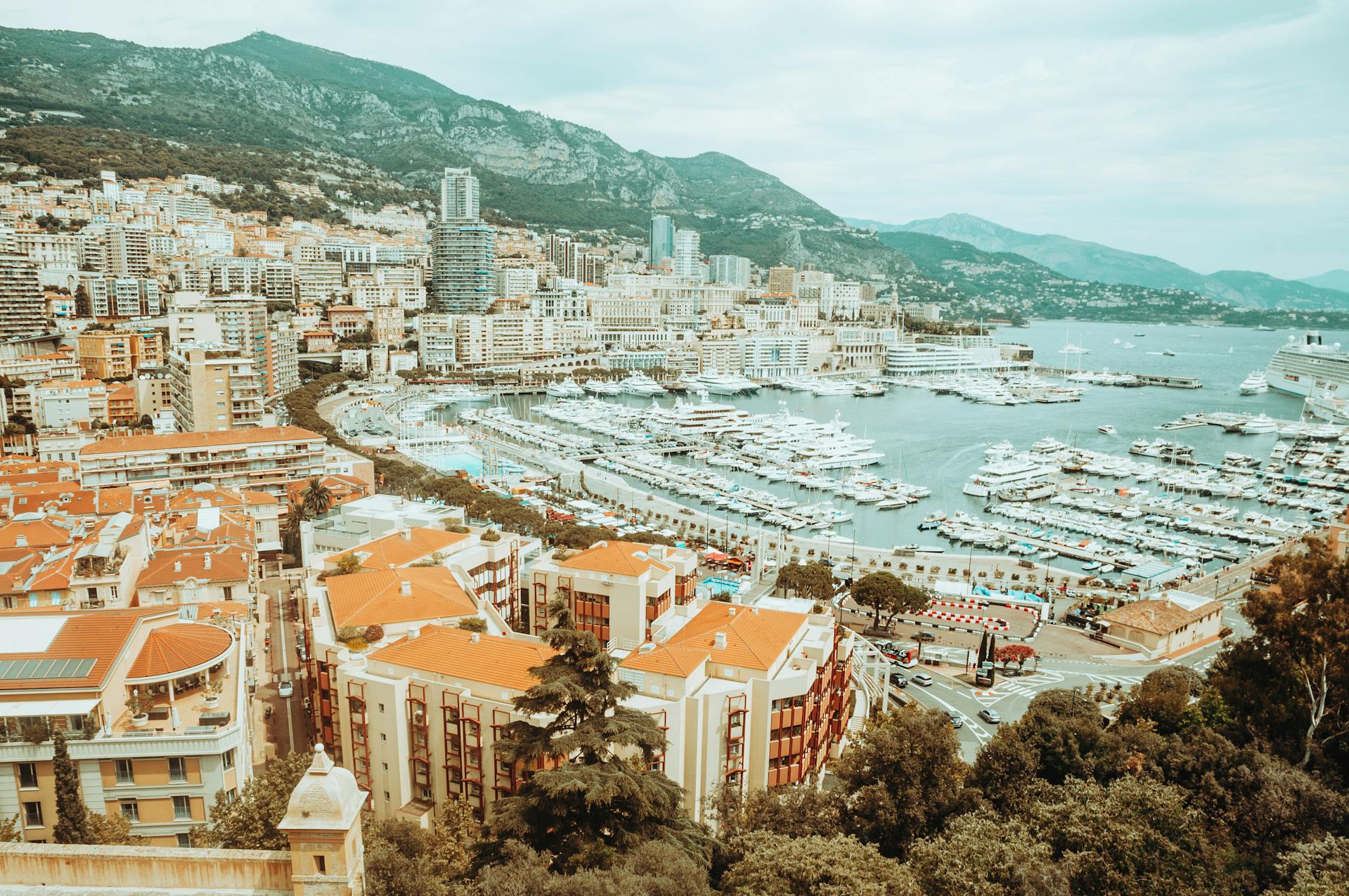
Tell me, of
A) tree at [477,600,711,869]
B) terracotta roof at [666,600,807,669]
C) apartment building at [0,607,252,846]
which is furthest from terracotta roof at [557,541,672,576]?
apartment building at [0,607,252,846]

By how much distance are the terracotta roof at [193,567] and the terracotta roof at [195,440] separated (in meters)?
12.0

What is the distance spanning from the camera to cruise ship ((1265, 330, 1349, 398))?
75.9 meters

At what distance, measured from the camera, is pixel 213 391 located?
3647 centimetres

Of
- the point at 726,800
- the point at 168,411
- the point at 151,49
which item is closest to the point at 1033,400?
the point at 168,411

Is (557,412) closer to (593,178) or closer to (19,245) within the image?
(19,245)

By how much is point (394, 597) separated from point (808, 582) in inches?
468

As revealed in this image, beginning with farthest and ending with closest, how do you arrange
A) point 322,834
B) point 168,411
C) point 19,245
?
point 19,245 → point 168,411 → point 322,834

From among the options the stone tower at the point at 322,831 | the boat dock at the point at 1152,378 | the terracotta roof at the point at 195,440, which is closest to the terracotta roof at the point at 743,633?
the stone tower at the point at 322,831

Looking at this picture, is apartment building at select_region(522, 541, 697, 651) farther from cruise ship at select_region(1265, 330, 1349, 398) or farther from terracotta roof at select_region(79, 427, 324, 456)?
cruise ship at select_region(1265, 330, 1349, 398)

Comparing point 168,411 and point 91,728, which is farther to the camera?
point 168,411

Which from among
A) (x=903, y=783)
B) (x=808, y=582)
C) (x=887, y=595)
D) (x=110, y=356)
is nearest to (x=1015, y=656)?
(x=887, y=595)

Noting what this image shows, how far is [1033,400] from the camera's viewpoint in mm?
82375

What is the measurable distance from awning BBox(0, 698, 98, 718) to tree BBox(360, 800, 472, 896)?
3.69m

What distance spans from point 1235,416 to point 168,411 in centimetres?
7274
